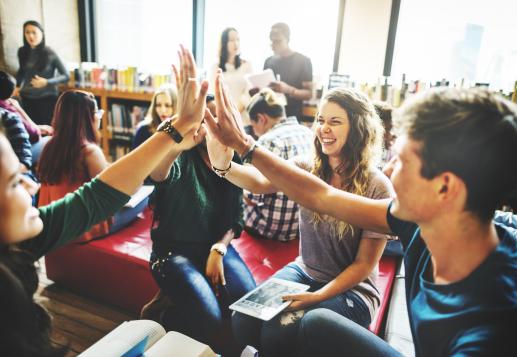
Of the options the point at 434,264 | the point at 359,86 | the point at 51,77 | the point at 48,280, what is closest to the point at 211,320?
the point at 434,264

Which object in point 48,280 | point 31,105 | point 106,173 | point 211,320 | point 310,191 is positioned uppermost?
point 106,173

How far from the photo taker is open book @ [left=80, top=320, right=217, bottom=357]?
3.92ft

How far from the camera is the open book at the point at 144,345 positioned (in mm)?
1193

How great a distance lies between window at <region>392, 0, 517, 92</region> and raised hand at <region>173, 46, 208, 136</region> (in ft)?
12.1

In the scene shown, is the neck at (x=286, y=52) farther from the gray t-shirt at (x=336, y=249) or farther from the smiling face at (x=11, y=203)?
the smiling face at (x=11, y=203)

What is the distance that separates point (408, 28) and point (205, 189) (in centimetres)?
334

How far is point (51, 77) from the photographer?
468cm

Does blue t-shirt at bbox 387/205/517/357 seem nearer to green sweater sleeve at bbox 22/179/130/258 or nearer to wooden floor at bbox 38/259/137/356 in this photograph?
green sweater sleeve at bbox 22/179/130/258

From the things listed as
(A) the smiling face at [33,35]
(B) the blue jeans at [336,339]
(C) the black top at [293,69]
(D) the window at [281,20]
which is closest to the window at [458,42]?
(D) the window at [281,20]

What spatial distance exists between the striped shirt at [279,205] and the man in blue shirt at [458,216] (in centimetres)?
128

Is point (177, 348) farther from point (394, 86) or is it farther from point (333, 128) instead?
point (394, 86)

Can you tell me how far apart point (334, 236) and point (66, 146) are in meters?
1.53

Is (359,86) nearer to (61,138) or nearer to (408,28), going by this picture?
(408,28)

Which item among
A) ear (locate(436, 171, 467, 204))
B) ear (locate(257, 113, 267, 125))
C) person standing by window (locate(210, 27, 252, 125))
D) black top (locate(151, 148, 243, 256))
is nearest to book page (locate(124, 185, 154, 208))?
black top (locate(151, 148, 243, 256))
